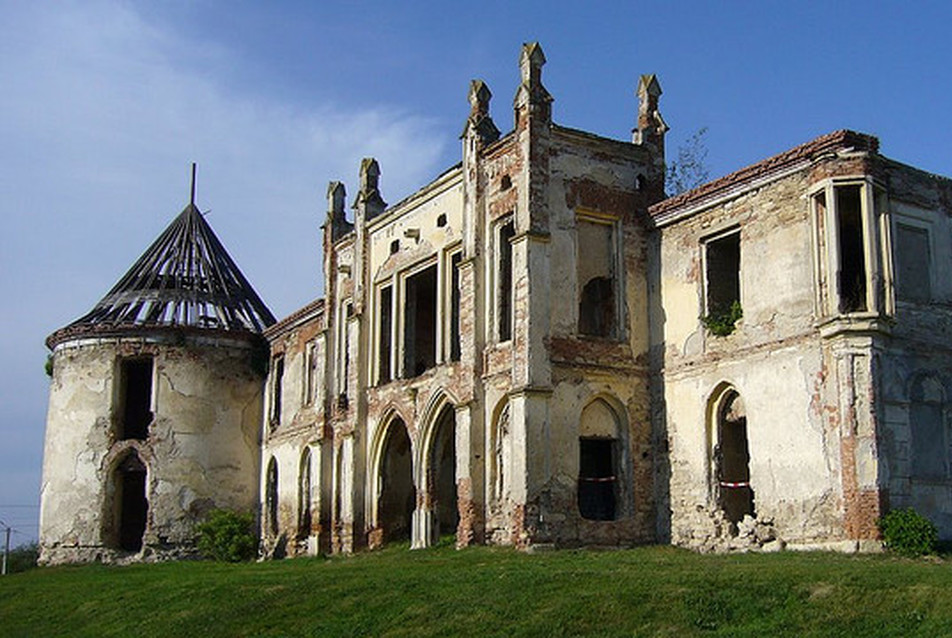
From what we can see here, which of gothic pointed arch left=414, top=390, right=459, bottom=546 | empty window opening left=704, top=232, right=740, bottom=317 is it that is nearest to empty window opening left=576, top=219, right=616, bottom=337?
empty window opening left=704, top=232, right=740, bottom=317

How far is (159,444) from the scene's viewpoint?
1396 inches

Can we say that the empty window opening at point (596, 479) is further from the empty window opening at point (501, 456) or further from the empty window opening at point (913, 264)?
the empty window opening at point (913, 264)

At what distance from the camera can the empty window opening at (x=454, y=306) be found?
27109 millimetres

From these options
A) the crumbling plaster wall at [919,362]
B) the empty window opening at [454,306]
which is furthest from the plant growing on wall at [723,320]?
the empty window opening at [454,306]

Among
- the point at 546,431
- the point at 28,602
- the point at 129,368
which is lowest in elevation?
the point at 28,602

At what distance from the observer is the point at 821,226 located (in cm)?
2095

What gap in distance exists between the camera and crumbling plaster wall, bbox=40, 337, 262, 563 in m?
35.1

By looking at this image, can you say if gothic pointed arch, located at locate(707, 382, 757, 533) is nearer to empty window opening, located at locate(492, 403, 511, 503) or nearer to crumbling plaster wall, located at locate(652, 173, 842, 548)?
crumbling plaster wall, located at locate(652, 173, 842, 548)

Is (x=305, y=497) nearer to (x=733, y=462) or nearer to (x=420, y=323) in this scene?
(x=420, y=323)

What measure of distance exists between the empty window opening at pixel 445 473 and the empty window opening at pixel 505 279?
108 inches

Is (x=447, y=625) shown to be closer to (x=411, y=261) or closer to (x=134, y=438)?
(x=411, y=261)

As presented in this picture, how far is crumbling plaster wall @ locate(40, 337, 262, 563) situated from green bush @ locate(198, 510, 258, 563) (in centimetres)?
64

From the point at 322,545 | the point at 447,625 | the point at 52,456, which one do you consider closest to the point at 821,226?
the point at 447,625

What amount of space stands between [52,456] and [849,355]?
2479 centimetres
